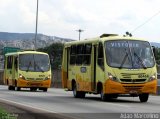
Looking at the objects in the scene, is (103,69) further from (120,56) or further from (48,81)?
(48,81)

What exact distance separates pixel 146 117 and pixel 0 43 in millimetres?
152716

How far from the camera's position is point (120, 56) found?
80.6ft

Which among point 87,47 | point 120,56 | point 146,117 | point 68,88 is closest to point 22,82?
point 68,88

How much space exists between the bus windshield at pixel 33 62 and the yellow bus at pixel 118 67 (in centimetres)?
1388

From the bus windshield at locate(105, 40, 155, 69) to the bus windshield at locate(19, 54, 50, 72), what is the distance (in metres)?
16.4

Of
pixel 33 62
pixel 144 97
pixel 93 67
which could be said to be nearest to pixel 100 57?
pixel 93 67

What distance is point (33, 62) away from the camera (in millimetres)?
41062

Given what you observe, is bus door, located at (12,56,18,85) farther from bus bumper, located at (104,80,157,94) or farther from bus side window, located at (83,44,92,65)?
bus bumper, located at (104,80,157,94)

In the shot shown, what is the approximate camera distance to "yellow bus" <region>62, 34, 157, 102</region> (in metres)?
24.0

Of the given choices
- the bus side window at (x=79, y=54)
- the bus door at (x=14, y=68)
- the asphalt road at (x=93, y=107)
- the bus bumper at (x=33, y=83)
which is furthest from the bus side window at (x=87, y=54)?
the bus door at (x=14, y=68)

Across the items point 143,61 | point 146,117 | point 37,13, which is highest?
point 37,13

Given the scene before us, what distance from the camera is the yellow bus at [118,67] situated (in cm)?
2402

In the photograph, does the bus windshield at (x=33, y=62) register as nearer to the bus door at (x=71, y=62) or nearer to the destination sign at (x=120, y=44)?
the bus door at (x=71, y=62)

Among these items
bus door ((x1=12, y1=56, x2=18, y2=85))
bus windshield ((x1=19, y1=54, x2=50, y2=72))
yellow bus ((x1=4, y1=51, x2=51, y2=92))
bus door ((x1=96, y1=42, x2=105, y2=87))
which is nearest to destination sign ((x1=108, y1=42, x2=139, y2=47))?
bus door ((x1=96, y1=42, x2=105, y2=87))
